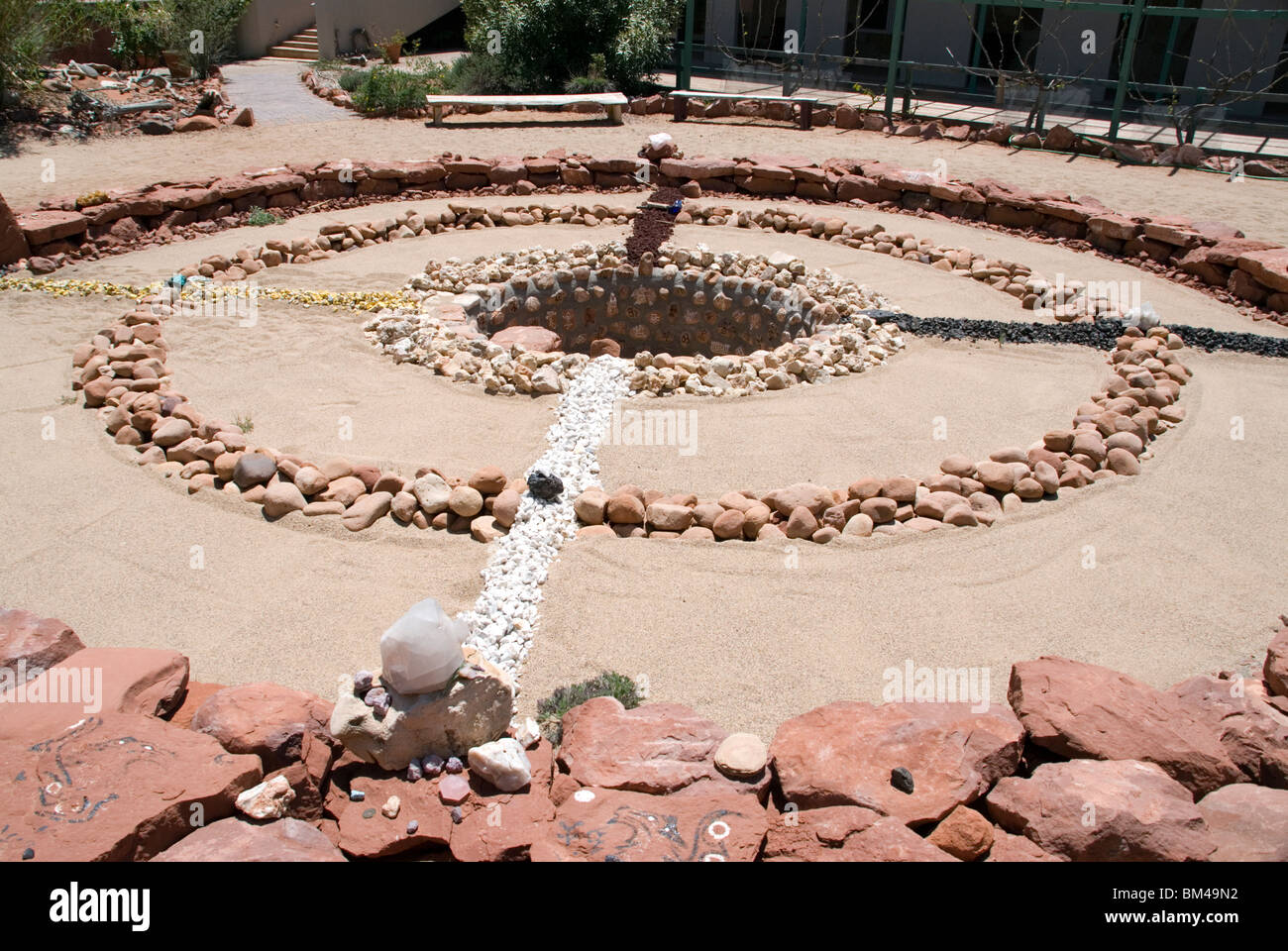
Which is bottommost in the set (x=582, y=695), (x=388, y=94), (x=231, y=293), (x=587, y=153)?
(x=582, y=695)

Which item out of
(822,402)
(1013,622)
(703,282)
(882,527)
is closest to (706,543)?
(882,527)

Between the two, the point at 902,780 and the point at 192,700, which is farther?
the point at 192,700

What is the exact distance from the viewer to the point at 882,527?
5.89 metres

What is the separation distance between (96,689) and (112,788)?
2.38 feet

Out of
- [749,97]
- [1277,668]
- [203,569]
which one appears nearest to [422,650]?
[203,569]

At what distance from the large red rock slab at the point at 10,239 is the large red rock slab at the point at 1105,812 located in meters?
10.6

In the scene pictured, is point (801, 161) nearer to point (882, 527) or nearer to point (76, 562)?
point (882, 527)

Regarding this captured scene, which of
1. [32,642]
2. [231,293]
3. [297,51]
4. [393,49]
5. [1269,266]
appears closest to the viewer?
[32,642]

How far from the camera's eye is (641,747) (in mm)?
3742

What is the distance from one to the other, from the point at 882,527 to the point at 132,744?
4075mm

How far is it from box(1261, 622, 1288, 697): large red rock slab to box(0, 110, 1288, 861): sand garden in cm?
2

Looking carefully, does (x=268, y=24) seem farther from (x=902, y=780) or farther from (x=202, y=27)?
(x=902, y=780)

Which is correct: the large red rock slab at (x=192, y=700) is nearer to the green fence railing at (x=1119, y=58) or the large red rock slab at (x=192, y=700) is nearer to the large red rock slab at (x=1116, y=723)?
the large red rock slab at (x=1116, y=723)

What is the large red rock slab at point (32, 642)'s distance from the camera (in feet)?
12.9
